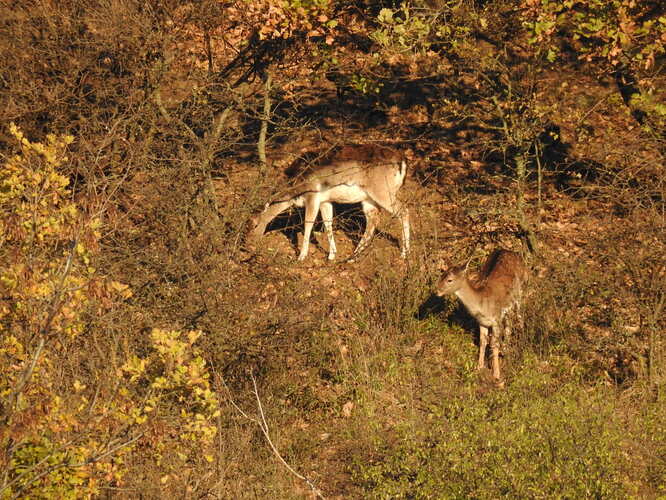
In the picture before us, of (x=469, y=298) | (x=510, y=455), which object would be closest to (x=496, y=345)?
(x=469, y=298)

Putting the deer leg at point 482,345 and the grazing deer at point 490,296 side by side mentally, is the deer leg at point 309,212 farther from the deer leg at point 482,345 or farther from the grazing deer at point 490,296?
the deer leg at point 482,345

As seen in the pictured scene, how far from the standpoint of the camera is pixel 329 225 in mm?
13281

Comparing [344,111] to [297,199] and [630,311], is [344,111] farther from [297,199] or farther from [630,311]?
[630,311]

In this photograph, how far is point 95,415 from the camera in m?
6.04

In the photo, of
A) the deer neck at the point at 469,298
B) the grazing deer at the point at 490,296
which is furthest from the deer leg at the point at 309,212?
the deer neck at the point at 469,298

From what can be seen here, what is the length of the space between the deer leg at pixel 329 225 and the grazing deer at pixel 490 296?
253 cm

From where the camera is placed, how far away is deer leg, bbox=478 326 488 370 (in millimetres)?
10466

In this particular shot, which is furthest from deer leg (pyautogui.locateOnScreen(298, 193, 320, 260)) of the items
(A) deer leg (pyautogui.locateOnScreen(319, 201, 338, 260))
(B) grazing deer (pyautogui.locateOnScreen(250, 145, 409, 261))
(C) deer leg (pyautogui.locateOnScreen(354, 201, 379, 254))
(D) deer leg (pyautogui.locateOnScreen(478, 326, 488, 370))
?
(D) deer leg (pyautogui.locateOnScreen(478, 326, 488, 370))

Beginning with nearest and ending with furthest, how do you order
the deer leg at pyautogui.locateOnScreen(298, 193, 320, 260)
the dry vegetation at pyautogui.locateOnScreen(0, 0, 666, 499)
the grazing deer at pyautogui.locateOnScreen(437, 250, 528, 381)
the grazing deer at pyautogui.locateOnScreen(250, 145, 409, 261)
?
1. the dry vegetation at pyautogui.locateOnScreen(0, 0, 666, 499)
2. the grazing deer at pyautogui.locateOnScreen(437, 250, 528, 381)
3. the deer leg at pyautogui.locateOnScreen(298, 193, 320, 260)
4. the grazing deer at pyautogui.locateOnScreen(250, 145, 409, 261)

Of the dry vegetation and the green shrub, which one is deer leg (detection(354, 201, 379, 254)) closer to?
the dry vegetation

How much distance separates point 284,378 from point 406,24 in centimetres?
465

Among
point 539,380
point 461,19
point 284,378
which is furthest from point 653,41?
point 284,378

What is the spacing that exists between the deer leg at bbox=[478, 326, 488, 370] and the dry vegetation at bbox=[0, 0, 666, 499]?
135 mm

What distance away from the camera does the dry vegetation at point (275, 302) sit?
6660mm
